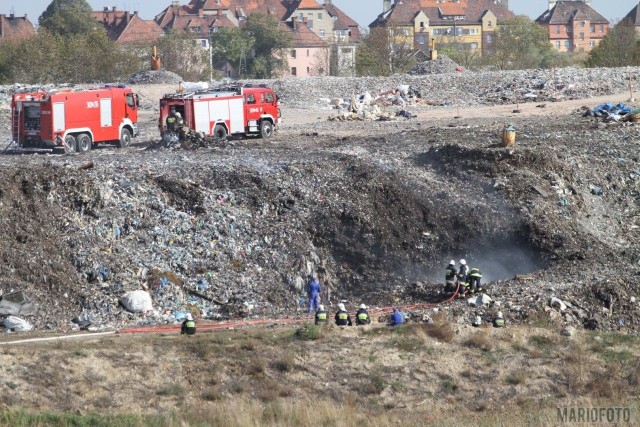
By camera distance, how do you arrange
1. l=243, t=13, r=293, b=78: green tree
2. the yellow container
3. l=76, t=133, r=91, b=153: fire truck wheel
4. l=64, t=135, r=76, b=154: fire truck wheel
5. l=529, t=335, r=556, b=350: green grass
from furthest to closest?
l=243, t=13, r=293, b=78: green tree → l=76, t=133, r=91, b=153: fire truck wheel → l=64, t=135, r=76, b=154: fire truck wheel → the yellow container → l=529, t=335, r=556, b=350: green grass

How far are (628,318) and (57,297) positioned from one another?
1070 cm

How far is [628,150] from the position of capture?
28734mm

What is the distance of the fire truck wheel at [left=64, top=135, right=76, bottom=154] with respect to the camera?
29641mm

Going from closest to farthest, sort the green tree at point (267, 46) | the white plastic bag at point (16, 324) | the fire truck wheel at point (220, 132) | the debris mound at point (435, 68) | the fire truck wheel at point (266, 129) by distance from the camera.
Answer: the white plastic bag at point (16, 324), the fire truck wheel at point (220, 132), the fire truck wheel at point (266, 129), the debris mound at point (435, 68), the green tree at point (267, 46)

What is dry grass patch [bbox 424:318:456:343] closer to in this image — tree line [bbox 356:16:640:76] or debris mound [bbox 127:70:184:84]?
debris mound [bbox 127:70:184:84]

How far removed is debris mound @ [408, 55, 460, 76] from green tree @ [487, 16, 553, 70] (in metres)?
12.5

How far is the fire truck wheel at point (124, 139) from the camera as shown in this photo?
104 ft

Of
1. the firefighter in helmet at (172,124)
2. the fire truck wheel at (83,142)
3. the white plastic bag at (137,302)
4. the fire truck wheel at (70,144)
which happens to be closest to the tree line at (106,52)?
the fire truck wheel at (83,142)

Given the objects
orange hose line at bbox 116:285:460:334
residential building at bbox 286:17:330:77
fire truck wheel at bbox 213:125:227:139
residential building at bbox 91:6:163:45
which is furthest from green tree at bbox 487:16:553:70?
orange hose line at bbox 116:285:460:334

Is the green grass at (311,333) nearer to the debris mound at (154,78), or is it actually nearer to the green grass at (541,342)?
the green grass at (541,342)

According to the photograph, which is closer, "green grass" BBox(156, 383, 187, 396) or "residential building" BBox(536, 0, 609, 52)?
"green grass" BBox(156, 383, 187, 396)

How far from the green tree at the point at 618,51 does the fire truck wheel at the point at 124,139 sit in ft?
117

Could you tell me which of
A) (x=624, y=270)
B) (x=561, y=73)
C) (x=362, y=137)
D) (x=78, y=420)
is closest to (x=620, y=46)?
(x=561, y=73)

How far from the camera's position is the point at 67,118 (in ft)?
97.2
